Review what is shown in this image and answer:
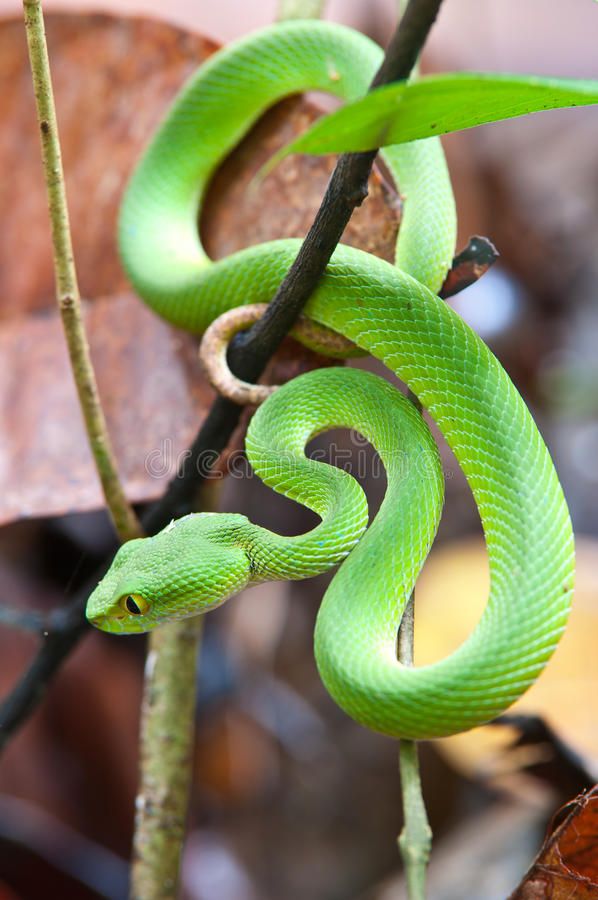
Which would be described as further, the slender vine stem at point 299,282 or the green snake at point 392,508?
the green snake at point 392,508

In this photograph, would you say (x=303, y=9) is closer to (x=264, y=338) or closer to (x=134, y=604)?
(x=264, y=338)

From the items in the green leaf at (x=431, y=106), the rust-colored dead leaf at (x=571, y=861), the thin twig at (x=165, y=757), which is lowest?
the thin twig at (x=165, y=757)

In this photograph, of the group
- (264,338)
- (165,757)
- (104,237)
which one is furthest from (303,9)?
(165,757)

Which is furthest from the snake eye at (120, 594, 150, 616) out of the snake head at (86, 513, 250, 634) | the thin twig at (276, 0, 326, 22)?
the thin twig at (276, 0, 326, 22)

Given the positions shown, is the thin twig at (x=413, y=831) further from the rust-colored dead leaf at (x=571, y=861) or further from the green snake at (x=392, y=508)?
the rust-colored dead leaf at (x=571, y=861)

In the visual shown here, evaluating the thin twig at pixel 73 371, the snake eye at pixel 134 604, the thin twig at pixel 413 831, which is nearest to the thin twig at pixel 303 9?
the thin twig at pixel 73 371

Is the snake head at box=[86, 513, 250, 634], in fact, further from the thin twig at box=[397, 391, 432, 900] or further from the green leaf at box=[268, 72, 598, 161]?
the green leaf at box=[268, 72, 598, 161]

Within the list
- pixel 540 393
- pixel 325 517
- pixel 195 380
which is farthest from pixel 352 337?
pixel 540 393
